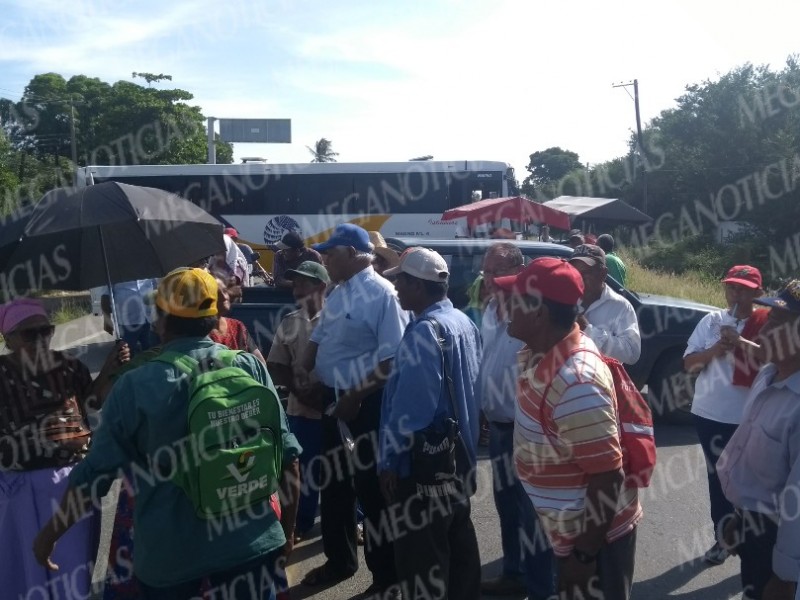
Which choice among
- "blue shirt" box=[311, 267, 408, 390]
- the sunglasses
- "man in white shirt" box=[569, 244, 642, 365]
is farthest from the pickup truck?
the sunglasses

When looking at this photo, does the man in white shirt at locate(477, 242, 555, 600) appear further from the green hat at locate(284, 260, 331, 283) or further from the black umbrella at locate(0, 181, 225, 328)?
the black umbrella at locate(0, 181, 225, 328)

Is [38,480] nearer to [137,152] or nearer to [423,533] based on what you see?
[423,533]

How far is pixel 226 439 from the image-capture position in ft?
8.15

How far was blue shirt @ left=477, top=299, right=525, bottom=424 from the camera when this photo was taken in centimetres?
410

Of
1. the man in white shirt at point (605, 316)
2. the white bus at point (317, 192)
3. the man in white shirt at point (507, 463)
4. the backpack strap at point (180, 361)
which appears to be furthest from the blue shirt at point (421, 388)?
the white bus at point (317, 192)

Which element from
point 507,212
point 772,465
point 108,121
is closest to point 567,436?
point 772,465

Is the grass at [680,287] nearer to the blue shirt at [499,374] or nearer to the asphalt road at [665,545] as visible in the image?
the asphalt road at [665,545]

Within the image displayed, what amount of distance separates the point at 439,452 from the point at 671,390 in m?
5.22

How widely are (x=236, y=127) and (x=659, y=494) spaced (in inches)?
855

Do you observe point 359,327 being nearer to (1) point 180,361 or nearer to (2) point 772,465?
(1) point 180,361

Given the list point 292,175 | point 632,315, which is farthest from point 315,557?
point 292,175

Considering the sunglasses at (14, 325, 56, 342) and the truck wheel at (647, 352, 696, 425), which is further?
the truck wheel at (647, 352, 696, 425)

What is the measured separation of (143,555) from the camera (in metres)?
2.53

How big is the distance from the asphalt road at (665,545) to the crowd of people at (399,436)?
0.47 ft
